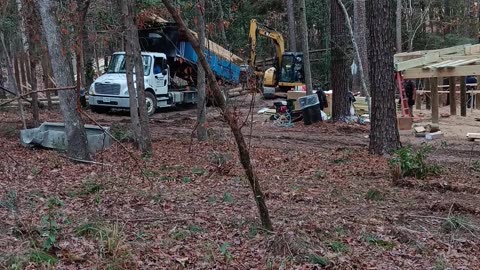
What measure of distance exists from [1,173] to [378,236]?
6.46 m

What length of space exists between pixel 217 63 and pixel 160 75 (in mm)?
3382

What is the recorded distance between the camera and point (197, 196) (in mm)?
7809

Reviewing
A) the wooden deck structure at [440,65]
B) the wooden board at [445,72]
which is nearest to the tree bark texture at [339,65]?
the wooden deck structure at [440,65]

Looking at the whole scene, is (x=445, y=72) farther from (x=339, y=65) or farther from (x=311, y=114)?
(x=311, y=114)

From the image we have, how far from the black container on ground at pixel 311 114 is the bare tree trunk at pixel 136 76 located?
709 cm

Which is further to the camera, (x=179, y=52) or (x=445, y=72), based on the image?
(x=179, y=52)

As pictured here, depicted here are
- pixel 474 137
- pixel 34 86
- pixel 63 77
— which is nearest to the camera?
pixel 63 77

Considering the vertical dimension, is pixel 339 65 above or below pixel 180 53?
below

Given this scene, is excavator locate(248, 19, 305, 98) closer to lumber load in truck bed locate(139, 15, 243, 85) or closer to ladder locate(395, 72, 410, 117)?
lumber load in truck bed locate(139, 15, 243, 85)

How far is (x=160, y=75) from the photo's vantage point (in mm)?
22750

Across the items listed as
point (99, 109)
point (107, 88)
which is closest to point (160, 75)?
point (107, 88)

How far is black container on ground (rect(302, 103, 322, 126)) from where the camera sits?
17.8 m

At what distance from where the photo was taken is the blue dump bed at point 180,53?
2412 cm

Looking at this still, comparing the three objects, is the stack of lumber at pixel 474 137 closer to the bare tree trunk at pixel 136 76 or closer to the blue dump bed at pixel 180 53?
the bare tree trunk at pixel 136 76
